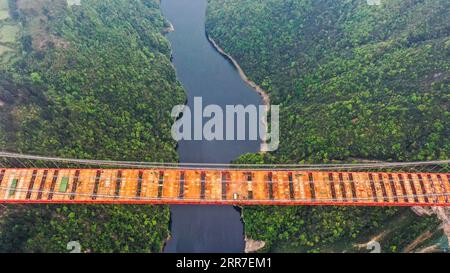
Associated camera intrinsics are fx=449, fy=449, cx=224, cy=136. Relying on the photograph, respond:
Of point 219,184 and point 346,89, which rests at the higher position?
point 346,89

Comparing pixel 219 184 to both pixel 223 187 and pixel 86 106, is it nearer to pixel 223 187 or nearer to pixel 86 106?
pixel 223 187

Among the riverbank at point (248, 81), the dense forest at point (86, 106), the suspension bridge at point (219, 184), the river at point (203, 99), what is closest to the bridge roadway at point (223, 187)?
the suspension bridge at point (219, 184)

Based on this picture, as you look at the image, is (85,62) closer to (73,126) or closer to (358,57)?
(73,126)

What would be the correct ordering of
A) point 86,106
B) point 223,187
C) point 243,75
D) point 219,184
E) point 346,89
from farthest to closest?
point 243,75 < point 346,89 < point 86,106 < point 219,184 < point 223,187

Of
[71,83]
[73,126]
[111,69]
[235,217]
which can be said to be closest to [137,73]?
[111,69]

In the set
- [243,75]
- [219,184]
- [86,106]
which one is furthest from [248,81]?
[86,106]

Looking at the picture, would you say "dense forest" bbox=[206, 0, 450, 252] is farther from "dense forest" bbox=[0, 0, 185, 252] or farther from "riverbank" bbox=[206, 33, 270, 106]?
"dense forest" bbox=[0, 0, 185, 252]

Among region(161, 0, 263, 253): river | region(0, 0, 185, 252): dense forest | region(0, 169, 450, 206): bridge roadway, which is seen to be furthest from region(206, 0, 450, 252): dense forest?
region(0, 0, 185, 252): dense forest
